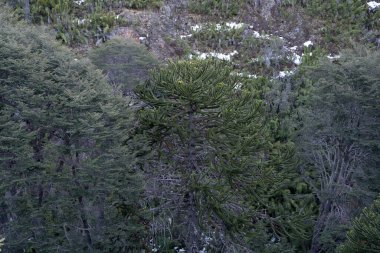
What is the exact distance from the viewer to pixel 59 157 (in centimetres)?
1141

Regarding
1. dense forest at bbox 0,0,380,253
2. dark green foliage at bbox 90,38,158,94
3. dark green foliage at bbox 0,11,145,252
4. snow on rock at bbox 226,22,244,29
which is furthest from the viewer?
A: snow on rock at bbox 226,22,244,29

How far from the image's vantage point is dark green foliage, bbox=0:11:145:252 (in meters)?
10.7

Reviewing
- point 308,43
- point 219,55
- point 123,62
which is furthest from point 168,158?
point 308,43

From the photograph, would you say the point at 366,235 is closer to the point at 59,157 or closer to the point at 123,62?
the point at 59,157

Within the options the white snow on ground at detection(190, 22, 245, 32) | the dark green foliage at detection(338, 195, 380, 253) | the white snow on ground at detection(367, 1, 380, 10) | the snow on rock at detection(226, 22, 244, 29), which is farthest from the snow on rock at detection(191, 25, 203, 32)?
the dark green foliage at detection(338, 195, 380, 253)

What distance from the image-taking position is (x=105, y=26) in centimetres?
2492

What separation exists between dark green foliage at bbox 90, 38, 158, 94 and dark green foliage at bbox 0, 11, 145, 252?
6517 millimetres

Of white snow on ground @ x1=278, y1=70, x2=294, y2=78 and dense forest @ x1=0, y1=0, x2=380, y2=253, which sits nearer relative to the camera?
dense forest @ x1=0, y1=0, x2=380, y2=253

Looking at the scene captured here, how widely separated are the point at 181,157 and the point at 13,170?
4.62m

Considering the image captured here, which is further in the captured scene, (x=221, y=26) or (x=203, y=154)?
Answer: (x=221, y=26)

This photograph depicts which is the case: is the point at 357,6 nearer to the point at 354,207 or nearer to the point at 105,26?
the point at 105,26

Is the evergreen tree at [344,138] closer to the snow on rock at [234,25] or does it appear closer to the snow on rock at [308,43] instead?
the snow on rock at [308,43]

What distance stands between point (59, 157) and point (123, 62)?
29.1ft

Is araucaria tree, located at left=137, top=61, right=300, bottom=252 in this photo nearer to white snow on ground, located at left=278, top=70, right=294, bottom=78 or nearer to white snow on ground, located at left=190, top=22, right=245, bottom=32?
Result: white snow on ground, located at left=278, top=70, right=294, bottom=78
